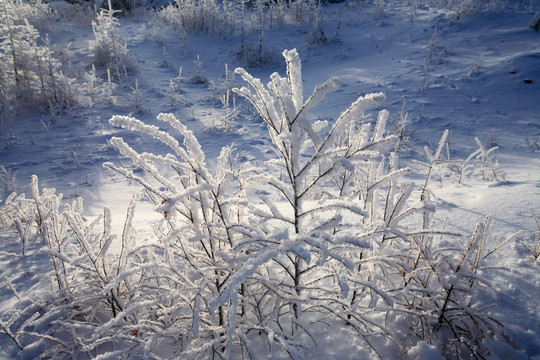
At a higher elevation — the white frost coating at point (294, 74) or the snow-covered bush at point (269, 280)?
the white frost coating at point (294, 74)

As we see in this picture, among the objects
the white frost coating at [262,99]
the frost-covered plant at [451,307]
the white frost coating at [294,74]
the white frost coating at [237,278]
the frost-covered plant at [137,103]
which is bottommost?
the frost-covered plant at [137,103]

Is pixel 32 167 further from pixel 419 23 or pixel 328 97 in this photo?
pixel 419 23

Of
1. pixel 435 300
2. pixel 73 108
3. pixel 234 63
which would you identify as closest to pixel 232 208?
pixel 435 300

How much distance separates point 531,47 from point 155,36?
9.87 m

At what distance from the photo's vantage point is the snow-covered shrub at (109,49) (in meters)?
7.21

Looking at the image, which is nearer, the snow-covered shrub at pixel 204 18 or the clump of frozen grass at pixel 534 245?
the clump of frozen grass at pixel 534 245

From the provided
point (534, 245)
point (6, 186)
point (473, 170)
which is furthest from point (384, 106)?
point (6, 186)

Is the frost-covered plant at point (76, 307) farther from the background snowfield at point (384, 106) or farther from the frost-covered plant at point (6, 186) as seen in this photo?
the frost-covered plant at point (6, 186)

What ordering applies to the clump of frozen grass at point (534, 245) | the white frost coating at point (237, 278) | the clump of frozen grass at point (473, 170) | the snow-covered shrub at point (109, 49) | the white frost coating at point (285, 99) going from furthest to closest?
the snow-covered shrub at point (109, 49) < the clump of frozen grass at point (473, 170) < the clump of frozen grass at point (534, 245) < the white frost coating at point (285, 99) < the white frost coating at point (237, 278)

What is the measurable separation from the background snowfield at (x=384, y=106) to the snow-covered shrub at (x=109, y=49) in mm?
426

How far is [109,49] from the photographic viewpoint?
739 centimetres

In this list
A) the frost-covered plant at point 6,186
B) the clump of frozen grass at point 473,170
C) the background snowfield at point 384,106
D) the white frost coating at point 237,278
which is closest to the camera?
the white frost coating at point 237,278

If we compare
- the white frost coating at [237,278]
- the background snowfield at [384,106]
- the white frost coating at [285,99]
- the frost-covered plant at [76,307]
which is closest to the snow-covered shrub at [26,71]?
the background snowfield at [384,106]

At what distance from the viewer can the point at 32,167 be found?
4.16 meters
